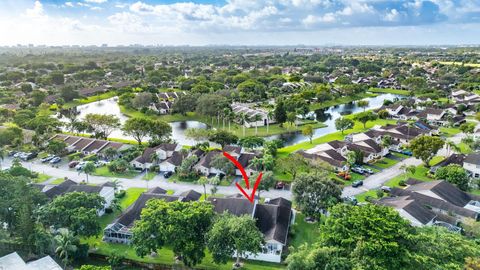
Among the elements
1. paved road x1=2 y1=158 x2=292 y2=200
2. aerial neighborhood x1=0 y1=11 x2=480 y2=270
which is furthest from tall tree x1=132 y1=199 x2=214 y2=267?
paved road x1=2 y1=158 x2=292 y2=200

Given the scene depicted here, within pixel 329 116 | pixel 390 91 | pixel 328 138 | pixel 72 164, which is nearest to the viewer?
pixel 72 164

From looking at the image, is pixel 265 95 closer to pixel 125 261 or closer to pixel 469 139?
pixel 469 139

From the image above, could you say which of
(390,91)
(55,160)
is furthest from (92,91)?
(390,91)

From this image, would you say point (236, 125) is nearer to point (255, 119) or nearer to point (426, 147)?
point (255, 119)

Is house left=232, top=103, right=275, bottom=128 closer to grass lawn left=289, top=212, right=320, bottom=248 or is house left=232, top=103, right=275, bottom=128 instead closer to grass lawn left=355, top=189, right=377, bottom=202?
grass lawn left=355, top=189, right=377, bottom=202

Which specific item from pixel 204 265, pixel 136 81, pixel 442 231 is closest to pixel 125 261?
pixel 204 265

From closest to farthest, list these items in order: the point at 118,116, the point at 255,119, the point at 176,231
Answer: the point at 176,231 < the point at 255,119 < the point at 118,116

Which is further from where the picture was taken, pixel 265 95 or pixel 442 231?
pixel 265 95
